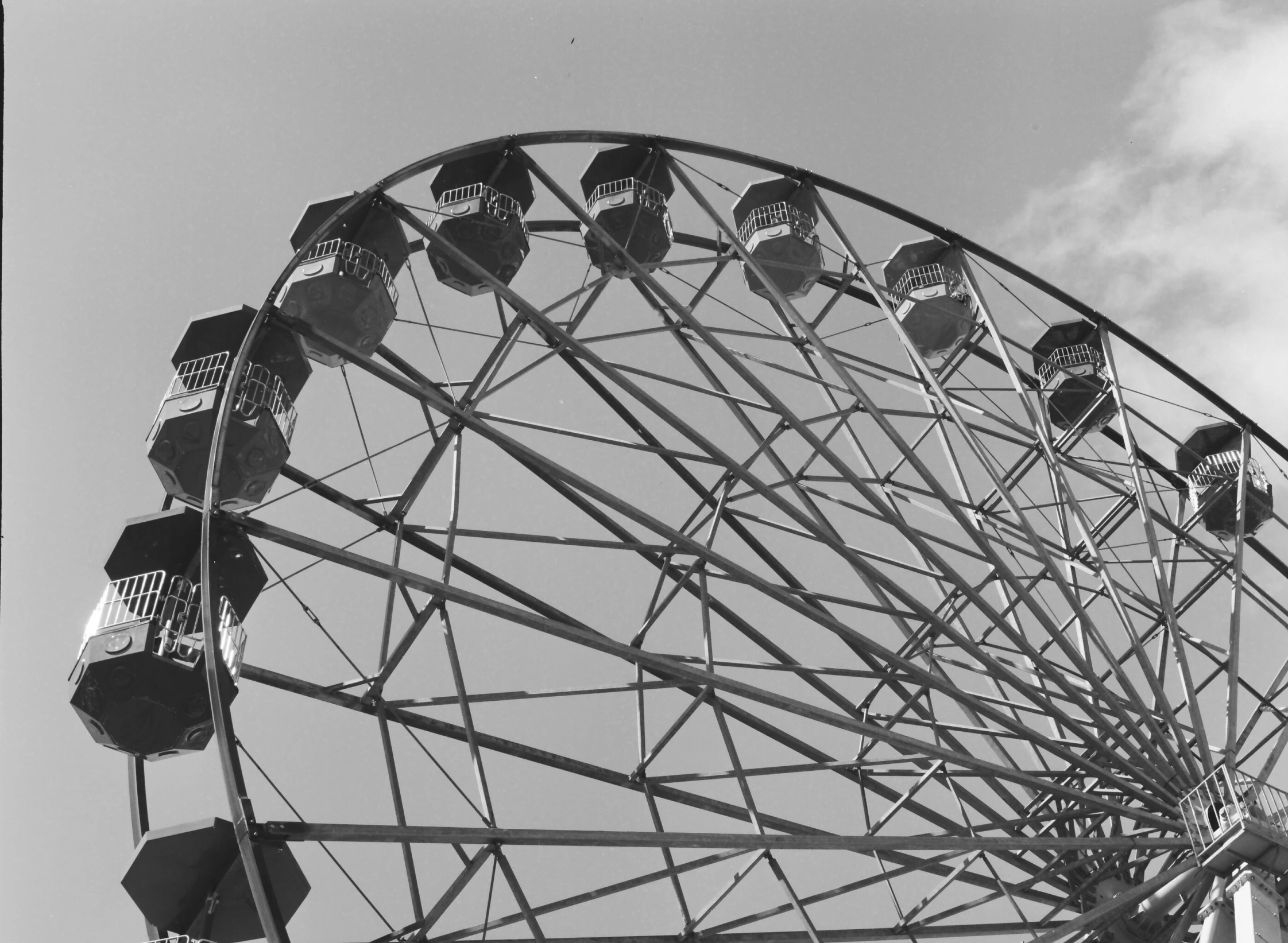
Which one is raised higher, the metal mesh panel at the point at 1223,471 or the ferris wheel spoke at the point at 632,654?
the metal mesh panel at the point at 1223,471

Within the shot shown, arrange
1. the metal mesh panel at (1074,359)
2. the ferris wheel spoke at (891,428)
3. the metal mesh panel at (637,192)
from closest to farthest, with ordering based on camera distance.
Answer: the ferris wheel spoke at (891,428) → the metal mesh panel at (637,192) → the metal mesh panel at (1074,359)

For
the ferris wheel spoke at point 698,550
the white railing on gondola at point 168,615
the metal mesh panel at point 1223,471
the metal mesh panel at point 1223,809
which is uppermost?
the metal mesh panel at point 1223,471

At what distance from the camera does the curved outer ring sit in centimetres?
1118

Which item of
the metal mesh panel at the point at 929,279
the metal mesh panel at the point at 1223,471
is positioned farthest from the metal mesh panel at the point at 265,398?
the metal mesh panel at the point at 1223,471

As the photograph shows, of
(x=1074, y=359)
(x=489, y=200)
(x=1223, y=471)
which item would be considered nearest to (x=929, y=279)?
(x=1074, y=359)

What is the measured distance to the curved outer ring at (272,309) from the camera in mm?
11180

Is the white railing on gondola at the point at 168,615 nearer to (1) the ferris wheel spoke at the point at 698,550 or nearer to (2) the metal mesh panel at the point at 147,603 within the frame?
(2) the metal mesh panel at the point at 147,603

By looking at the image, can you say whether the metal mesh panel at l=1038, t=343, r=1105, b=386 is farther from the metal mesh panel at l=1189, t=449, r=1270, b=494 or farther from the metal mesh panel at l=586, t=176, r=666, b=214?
the metal mesh panel at l=586, t=176, r=666, b=214

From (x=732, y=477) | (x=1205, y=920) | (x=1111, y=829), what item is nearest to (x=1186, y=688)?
Result: (x=1111, y=829)

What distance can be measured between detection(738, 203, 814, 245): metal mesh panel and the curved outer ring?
0.42 meters

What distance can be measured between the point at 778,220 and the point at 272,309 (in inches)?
279

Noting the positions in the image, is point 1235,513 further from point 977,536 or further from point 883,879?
point 883,879

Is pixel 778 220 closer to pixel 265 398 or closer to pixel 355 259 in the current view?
pixel 355 259

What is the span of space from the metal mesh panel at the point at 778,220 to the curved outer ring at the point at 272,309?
1.39ft
